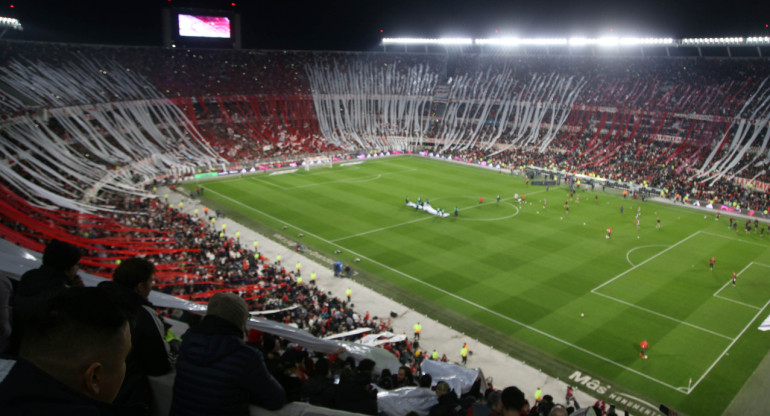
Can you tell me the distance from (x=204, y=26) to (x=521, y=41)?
5062 cm

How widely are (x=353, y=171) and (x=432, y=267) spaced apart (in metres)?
31.1

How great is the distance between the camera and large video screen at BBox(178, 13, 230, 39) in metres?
74.6

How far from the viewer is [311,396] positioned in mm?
6297

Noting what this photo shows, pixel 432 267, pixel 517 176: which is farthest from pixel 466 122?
pixel 432 267

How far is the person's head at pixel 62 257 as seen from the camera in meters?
5.54

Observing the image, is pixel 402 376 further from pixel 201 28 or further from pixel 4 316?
pixel 201 28

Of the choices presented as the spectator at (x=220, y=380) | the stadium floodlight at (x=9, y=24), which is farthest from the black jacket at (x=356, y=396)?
the stadium floodlight at (x=9, y=24)

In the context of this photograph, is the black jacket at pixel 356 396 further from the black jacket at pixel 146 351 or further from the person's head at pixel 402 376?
the person's head at pixel 402 376

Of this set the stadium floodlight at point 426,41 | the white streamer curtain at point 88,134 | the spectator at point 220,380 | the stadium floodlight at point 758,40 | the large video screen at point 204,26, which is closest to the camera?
the spectator at point 220,380

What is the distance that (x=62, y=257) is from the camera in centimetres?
558

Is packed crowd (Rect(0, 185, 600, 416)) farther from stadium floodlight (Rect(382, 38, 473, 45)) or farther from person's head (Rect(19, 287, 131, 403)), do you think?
stadium floodlight (Rect(382, 38, 473, 45))

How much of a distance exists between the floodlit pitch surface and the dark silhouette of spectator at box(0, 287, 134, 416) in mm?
21209

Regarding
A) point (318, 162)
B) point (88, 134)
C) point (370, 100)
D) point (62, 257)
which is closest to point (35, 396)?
point (62, 257)

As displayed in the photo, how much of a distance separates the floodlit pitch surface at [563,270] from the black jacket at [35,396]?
2144 cm
